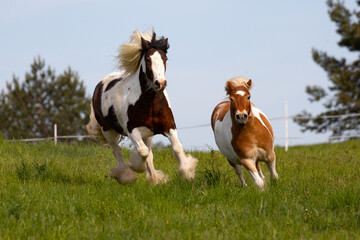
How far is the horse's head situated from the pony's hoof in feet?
6.13

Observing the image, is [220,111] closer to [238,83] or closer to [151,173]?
[238,83]

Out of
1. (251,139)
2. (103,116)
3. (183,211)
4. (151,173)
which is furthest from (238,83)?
(103,116)

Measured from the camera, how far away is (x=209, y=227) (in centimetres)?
478

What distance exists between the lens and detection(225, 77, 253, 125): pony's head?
22.0ft

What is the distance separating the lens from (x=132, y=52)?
7922 millimetres

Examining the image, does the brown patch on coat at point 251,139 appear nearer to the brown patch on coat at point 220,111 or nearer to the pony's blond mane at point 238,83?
the pony's blond mane at point 238,83

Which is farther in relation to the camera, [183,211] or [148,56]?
[148,56]

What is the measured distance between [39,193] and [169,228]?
7.87 ft

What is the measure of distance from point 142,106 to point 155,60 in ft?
2.63

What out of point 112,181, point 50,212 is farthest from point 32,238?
point 112,181

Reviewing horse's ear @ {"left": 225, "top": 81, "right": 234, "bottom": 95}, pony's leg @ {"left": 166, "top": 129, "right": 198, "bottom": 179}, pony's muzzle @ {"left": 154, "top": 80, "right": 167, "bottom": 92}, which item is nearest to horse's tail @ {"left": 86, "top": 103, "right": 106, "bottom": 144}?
pony's leg @ {"left": 166, "top": 129, "right": 198, "bottom": 179}

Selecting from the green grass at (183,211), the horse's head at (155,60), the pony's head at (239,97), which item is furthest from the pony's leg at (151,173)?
the pony's head at (239,97)

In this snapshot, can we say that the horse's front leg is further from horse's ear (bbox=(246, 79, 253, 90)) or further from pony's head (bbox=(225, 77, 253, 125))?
horse's ear (bbox=(246, 79, 253, 90))

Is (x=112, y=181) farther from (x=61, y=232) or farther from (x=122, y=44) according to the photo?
(x=61, y=232)
